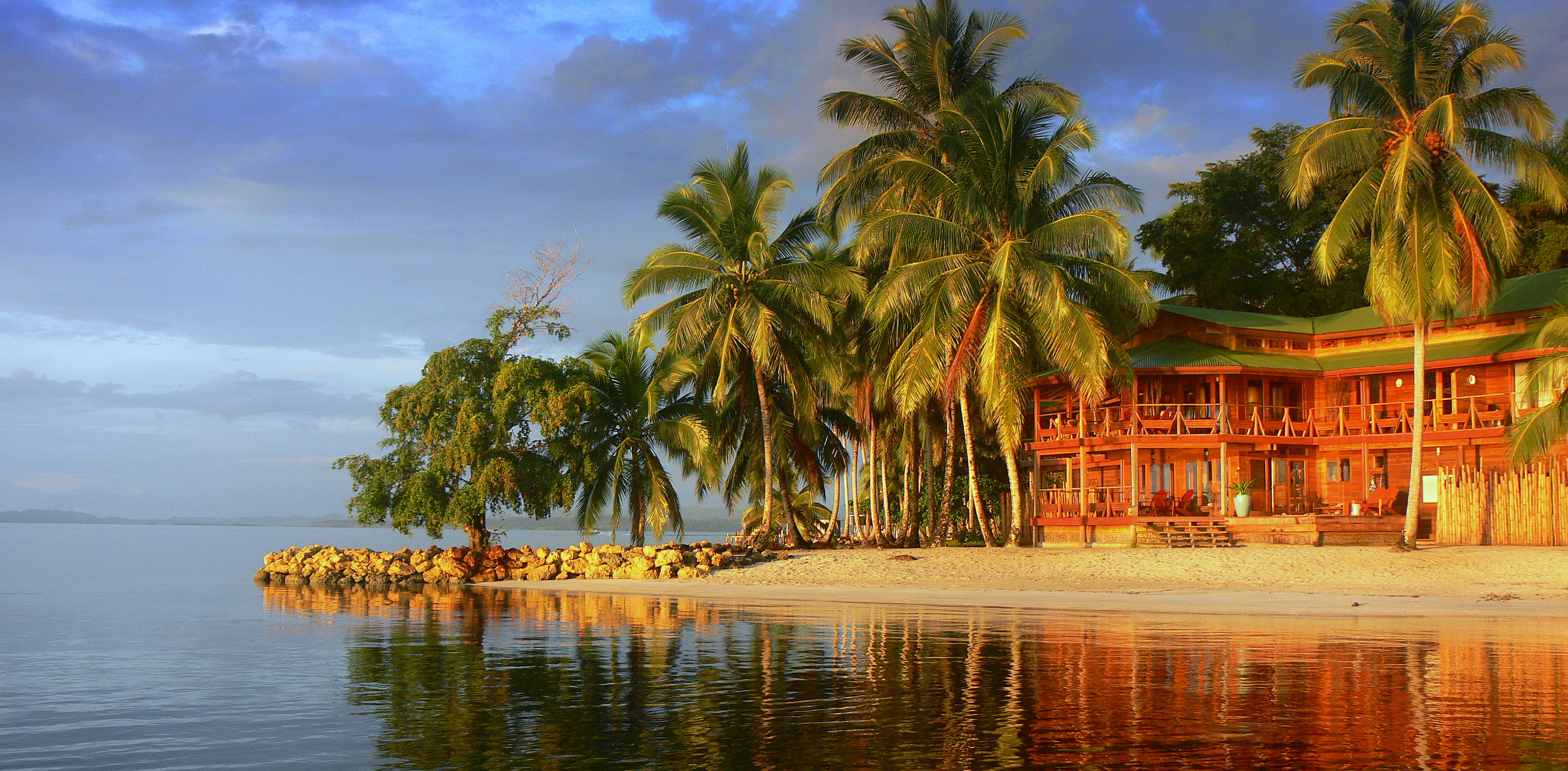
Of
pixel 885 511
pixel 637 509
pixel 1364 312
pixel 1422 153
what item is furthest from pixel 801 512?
pixel 1422 153

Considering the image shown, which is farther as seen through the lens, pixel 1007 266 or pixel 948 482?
pixel 948 482

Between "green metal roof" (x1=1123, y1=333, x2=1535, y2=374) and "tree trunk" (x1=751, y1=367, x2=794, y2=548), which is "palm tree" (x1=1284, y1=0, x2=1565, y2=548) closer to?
"green metal roof" (x1=1123, y1=333, x2=1535, y2=374)

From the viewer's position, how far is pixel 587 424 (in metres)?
35.7

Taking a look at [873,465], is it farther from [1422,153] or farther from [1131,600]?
[1422,153]

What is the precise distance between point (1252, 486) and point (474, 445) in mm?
21359

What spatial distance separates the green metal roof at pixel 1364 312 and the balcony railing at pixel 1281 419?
1.81 m

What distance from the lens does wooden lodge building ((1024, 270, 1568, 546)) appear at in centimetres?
3077

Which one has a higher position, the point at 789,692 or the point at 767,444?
the point at 767,444

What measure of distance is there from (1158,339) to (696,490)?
14.9m

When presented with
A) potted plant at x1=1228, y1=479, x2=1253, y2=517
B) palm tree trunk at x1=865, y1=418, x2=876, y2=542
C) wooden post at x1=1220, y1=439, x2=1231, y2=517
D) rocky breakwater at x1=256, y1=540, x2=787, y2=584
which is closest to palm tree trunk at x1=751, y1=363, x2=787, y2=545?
rocky breakwater at x1=256, y1=540, x2=787, y2=584

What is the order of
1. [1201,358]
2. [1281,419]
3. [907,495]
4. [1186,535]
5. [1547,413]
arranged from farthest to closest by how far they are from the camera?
[907,495] < [1281,419] < [1201,358] < [1186,535] < [1547,413]

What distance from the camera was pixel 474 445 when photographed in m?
32.7

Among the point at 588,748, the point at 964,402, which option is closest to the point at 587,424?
the point at 964,402

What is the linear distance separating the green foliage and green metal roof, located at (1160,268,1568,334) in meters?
17.8
